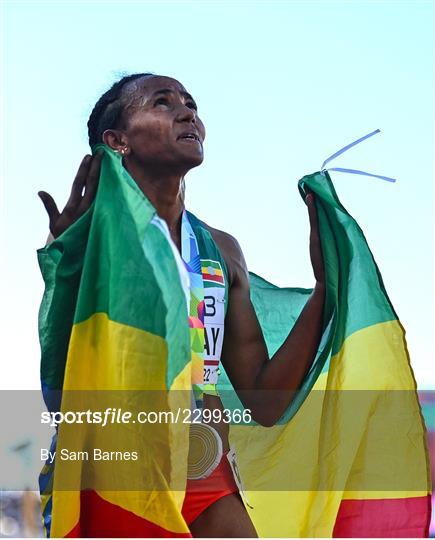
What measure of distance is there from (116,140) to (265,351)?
46.0 inches


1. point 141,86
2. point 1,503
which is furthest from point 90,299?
point 1,503

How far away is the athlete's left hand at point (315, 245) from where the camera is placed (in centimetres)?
479

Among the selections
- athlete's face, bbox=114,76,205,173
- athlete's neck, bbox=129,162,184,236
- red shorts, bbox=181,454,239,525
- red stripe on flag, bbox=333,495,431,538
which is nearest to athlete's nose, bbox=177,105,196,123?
athlete's face, bbox=114,76,205,173

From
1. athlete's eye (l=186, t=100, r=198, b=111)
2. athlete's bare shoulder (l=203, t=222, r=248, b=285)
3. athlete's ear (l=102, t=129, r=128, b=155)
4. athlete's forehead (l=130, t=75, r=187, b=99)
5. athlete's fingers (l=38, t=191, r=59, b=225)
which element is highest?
athlete's forehead (l=130, t=75, r=187, b=99)

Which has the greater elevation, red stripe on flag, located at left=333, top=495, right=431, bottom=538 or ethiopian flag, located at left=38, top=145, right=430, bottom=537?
ethiopian flag, located at left=38, top=145, right=430, bottom=537

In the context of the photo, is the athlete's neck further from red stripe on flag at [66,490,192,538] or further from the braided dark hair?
red stripe on flag at [66,490,192,538]

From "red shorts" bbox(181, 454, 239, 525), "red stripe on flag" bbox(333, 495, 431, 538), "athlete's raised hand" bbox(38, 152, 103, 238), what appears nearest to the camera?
"athlete's raised hand" bbox(38, 152, 103, 238)

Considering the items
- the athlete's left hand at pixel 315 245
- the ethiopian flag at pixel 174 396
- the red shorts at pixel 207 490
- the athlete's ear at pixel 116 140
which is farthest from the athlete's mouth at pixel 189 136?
the red shorts at pixel 207 490

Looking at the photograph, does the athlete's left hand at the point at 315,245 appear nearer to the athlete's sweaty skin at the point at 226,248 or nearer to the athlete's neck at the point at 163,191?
the athlete's sweaty skin at the point at 226,248

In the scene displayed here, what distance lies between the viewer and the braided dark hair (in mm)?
4867

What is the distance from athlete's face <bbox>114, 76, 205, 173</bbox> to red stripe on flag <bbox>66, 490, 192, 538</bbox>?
147cm

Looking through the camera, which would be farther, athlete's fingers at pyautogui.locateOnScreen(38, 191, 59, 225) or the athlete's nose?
the athlete's nose

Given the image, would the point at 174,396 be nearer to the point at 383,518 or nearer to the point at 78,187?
the point at 78,187

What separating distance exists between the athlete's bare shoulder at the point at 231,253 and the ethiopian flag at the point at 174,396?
169mm
